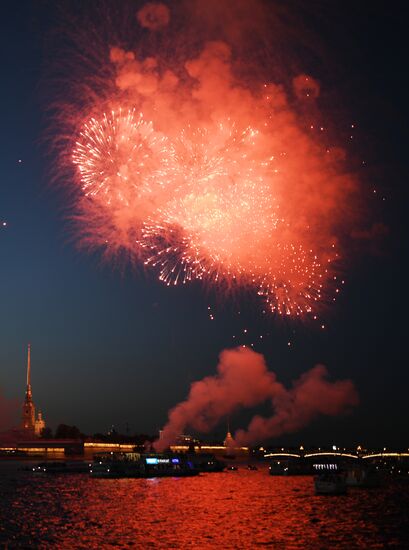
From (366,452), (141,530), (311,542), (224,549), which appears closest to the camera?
(224,549)

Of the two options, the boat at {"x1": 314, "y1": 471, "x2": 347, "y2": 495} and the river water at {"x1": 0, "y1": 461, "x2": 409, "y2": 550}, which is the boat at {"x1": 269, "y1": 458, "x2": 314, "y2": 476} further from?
the boat at {"x1": 314, "y1": 471, "x2": 347, "y2": 495}

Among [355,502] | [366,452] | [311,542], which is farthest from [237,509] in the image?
[366,452]

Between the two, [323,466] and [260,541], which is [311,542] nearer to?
[260,541]

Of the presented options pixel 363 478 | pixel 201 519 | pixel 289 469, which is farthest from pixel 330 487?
pixel 289 469

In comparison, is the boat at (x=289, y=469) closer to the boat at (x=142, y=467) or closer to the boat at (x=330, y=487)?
the boat at (x=142, y=467)

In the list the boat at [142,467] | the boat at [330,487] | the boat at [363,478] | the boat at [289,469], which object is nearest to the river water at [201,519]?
the boat at [330,487]

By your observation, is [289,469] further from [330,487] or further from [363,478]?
[330,487]

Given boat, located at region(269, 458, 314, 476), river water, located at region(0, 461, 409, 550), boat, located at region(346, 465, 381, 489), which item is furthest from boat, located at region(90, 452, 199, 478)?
boat, located at region(346, 465, 381, 489)
